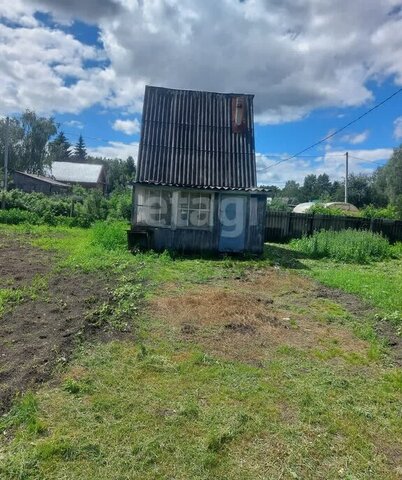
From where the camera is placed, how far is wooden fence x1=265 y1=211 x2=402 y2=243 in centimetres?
1788

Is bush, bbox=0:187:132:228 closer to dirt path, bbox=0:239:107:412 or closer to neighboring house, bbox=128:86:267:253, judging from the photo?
neighboring house, bbox=128:86:267:253

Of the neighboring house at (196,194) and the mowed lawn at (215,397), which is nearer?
the mowed lawn at (215,397)

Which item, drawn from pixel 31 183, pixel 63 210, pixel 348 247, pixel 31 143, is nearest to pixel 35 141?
pixel 31 143

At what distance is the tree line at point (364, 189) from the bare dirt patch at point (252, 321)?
1850 centimetres

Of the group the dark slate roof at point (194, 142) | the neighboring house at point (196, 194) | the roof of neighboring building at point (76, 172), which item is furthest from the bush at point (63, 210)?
the roof of neighboring building at point (76, 172)

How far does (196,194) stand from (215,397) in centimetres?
942

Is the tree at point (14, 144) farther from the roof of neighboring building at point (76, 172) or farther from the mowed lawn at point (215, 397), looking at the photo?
the mowed lawn at point (215, 397)

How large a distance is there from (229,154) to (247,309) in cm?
848

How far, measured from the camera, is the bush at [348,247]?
12.9 metres

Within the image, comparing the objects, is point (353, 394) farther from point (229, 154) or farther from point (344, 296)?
point (229, 154)

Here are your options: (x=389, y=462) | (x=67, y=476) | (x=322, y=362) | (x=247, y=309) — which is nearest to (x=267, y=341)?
(x=322, y=362)

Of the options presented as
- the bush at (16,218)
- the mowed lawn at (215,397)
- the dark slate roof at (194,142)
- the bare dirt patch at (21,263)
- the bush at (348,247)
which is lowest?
the mowed lawn at (215,397)

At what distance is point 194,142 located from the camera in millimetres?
13875

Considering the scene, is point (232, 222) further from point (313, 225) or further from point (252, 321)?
point (252, 321)
